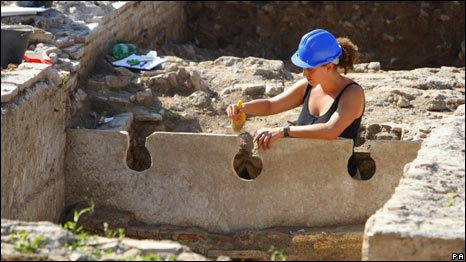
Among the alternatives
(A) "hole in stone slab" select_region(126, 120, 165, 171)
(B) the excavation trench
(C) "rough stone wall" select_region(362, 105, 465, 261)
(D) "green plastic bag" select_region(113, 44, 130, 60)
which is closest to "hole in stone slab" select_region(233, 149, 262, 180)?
(B) the excavation trench

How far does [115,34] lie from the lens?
9.09 m

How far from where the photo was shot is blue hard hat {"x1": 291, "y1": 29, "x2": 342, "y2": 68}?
19.6 ft

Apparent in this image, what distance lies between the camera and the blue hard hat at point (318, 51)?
5.99 metres

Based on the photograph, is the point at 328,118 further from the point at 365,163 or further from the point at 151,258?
the point at 151,258

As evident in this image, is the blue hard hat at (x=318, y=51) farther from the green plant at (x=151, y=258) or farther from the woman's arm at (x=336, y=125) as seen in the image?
the green plant at (x=151, y=258)

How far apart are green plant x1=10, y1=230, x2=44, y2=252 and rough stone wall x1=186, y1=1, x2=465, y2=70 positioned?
27.9 feet

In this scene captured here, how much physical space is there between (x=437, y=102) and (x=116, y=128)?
3481mm

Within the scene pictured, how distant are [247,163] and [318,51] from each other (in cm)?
157

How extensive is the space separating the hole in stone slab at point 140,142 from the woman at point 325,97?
A: 137 centimetres

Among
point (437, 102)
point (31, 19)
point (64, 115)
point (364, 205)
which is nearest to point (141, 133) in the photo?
point (64, 115)

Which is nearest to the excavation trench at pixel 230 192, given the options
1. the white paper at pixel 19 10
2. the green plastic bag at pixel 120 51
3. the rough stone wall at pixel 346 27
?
the white paper at pixel 19 10

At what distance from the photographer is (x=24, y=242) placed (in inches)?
165

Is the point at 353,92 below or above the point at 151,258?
above

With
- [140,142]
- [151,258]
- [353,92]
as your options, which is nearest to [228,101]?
[140,142]
